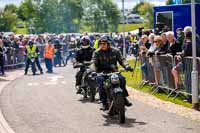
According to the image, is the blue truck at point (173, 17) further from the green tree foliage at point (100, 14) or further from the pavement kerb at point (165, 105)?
the green tree foliage at point (100, 14)

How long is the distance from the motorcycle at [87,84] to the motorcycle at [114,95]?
2871 mm

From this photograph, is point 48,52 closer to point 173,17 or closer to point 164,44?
point 173,17

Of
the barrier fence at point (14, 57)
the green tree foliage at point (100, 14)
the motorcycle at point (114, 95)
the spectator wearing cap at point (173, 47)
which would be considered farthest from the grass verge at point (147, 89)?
the green tree foliage at point (100, 14)

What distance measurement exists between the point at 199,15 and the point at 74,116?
1363 cm

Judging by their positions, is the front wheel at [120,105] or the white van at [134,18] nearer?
the front wheel at [120,105]

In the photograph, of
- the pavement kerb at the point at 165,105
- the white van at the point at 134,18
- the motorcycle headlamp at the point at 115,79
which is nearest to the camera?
the motorcycle headlamp at the point at 115,79

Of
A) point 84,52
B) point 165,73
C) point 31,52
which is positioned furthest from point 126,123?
point 31,52

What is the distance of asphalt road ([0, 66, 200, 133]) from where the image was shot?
10.8 meters

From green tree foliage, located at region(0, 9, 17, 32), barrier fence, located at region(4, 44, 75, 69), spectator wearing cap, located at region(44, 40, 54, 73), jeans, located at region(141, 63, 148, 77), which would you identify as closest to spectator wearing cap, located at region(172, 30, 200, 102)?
jeans, located at region(141, 63, 148, 77)

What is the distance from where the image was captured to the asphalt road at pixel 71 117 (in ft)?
35.6

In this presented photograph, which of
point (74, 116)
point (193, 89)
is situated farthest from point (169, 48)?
point (74, 116)

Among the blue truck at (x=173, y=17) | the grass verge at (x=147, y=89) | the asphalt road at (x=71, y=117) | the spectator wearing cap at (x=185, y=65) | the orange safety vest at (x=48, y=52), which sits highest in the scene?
the blue truck at (x=173, y=17)

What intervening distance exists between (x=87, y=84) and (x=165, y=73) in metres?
2.26

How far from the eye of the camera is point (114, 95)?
37.8ft
